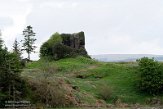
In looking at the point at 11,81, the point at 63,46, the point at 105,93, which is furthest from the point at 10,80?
the point at 63,46

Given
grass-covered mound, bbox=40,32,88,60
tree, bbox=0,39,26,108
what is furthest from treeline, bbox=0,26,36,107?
grass-covered mound, bbox=40,32,88,60

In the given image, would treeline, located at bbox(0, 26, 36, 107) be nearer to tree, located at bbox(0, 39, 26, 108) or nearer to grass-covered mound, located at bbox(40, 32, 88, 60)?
tree, located at bbox(0, 39, 26, 108)

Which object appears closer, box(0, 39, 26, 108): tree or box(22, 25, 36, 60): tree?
box(0, 39, 26, 108): tree

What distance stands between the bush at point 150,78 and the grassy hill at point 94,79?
134 cm

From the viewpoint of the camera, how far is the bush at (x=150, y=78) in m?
81.3

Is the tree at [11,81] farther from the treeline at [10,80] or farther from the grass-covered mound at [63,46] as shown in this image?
the grass-covered mound at [63,46]

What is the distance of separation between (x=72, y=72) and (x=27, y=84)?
18943 mm

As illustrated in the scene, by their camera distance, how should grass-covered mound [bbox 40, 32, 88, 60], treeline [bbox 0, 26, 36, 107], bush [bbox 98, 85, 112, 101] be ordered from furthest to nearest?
grass-covered mound [bbox 40, 32, 88, 60] < bush [bbox 98, 85, 112, 101] < treeline [bbox 0, 26, 36, 107]

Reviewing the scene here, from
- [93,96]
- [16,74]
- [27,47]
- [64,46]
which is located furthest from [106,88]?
[27,47]

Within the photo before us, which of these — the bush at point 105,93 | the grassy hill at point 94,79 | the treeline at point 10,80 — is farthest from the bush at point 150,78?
the treeline at point 10,80

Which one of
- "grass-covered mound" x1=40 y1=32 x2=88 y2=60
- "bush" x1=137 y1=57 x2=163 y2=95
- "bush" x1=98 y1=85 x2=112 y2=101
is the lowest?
"bush" x1=98 y1=85 x2=112 y2=101

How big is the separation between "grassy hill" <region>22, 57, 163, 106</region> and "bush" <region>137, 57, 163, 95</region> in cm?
134

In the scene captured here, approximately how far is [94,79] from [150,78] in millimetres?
11908

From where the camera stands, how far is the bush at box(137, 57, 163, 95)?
81312 mm
